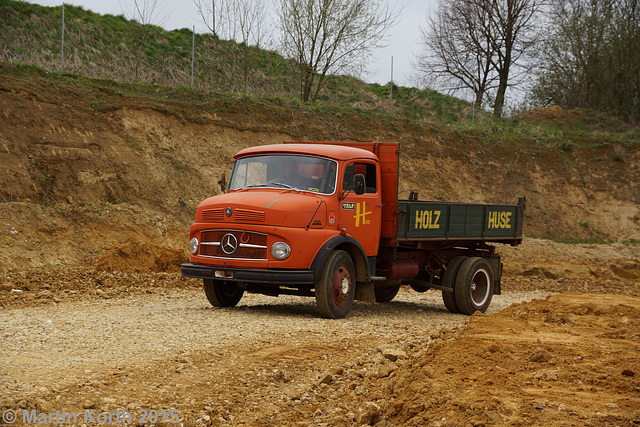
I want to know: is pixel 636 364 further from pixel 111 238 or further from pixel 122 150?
pixel 122 150

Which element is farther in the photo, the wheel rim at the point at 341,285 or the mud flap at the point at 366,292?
the mud flap at the point at 366,292

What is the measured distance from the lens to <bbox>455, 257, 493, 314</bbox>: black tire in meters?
12.5

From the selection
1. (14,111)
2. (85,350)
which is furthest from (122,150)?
(85,350)

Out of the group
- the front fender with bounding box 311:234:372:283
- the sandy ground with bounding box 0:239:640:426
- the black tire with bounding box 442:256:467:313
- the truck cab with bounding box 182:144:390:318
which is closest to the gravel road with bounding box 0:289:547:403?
the sandy ground with bounding box 0:239:640:426

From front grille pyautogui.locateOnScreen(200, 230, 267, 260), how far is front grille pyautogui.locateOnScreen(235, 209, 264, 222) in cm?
21

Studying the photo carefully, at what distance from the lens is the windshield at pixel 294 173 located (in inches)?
409

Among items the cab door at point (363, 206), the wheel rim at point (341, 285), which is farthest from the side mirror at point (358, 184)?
the wheel rim at point (341, 285)

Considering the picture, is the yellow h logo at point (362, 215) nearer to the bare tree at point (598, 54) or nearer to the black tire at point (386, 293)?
the black tire at point (386, 293)

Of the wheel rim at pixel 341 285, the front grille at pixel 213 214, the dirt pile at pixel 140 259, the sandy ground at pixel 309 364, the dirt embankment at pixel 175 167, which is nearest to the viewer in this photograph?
the sandy ground at pixel 309 364

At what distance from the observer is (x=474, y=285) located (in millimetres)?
12969

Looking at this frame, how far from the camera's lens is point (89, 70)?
71.6 ft

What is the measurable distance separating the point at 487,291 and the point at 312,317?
15.2ft

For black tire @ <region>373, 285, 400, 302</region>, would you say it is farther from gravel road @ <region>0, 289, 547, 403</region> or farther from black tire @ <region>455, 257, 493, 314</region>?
black tire @ <region>455, 257, 493, 314</region>

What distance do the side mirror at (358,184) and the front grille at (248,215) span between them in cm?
170
